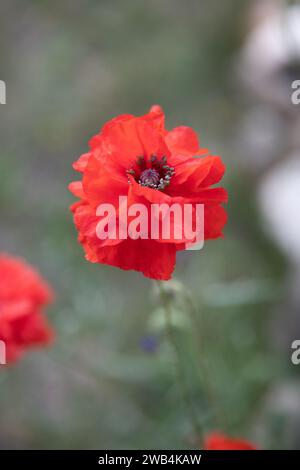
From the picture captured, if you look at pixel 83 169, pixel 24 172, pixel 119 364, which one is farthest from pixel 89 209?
pixel 24 172

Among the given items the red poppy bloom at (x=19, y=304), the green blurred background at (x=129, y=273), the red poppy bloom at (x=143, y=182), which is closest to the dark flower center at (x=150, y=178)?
the red poppy bloom at (x=143, y=182)

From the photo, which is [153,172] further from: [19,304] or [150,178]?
[19,304]

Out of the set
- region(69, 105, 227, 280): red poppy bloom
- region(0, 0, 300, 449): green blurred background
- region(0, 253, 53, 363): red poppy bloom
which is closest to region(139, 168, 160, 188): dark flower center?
region(69, 105, 227, 280): red poppy bloom

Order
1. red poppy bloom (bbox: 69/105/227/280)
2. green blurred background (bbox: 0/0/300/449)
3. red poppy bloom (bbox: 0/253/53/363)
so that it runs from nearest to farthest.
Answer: red poppy bloom (bbox: 69/105/227/280), red poppy bloom (bbox: 0/253/53/363), green blurred background (bbox: 0/0/300/449)

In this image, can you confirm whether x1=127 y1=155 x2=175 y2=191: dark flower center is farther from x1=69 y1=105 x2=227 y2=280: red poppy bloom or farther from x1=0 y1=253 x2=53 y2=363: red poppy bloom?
x1=0 y1=253 x2=53 y2=363: red poppy bloom

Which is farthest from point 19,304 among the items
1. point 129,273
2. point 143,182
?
point 129,273

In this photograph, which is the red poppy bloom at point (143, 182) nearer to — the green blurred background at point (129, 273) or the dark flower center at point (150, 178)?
the dark flower center at point (150, 178)
